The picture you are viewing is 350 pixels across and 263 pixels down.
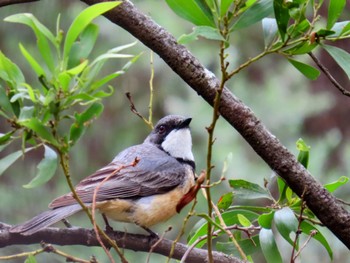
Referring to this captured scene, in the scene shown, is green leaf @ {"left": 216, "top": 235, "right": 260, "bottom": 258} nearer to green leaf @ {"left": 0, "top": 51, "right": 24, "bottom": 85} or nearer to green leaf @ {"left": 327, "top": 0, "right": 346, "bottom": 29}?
green leaf @ {"left": 327, "top": 0, "right": 346, "bottom": 29}

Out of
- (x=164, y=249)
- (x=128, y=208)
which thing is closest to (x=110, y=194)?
(x=128, y=208)

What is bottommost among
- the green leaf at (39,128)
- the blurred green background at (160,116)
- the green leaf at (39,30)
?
the blurred green background at (160,116)

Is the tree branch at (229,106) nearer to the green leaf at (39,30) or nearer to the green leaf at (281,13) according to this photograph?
the green leaf at (281,13)

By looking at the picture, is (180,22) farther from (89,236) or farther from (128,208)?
(89,236)

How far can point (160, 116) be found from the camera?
6.62 meters

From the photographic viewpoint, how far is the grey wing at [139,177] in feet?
11.3

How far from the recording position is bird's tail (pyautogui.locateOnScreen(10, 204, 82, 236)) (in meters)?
2.60

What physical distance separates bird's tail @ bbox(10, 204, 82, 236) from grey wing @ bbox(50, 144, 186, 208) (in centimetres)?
23

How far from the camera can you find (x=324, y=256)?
675cm

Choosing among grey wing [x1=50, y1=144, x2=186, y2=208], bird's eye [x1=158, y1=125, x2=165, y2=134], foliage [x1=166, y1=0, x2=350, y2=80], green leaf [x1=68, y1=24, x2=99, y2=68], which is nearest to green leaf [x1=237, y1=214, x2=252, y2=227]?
foliage [x1=166, y1=0, x2=350, y2=80]

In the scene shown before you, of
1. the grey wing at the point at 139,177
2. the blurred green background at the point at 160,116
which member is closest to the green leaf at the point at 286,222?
the grey wing at the point at 139,177

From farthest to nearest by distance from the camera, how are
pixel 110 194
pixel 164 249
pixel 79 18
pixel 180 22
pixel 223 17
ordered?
pixel 180 22
pixel 110 194
pixel 164 249
pixel 223 17
pixel 79 18

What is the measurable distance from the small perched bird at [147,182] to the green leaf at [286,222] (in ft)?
3.14

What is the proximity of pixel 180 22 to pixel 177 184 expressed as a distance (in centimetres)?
377
